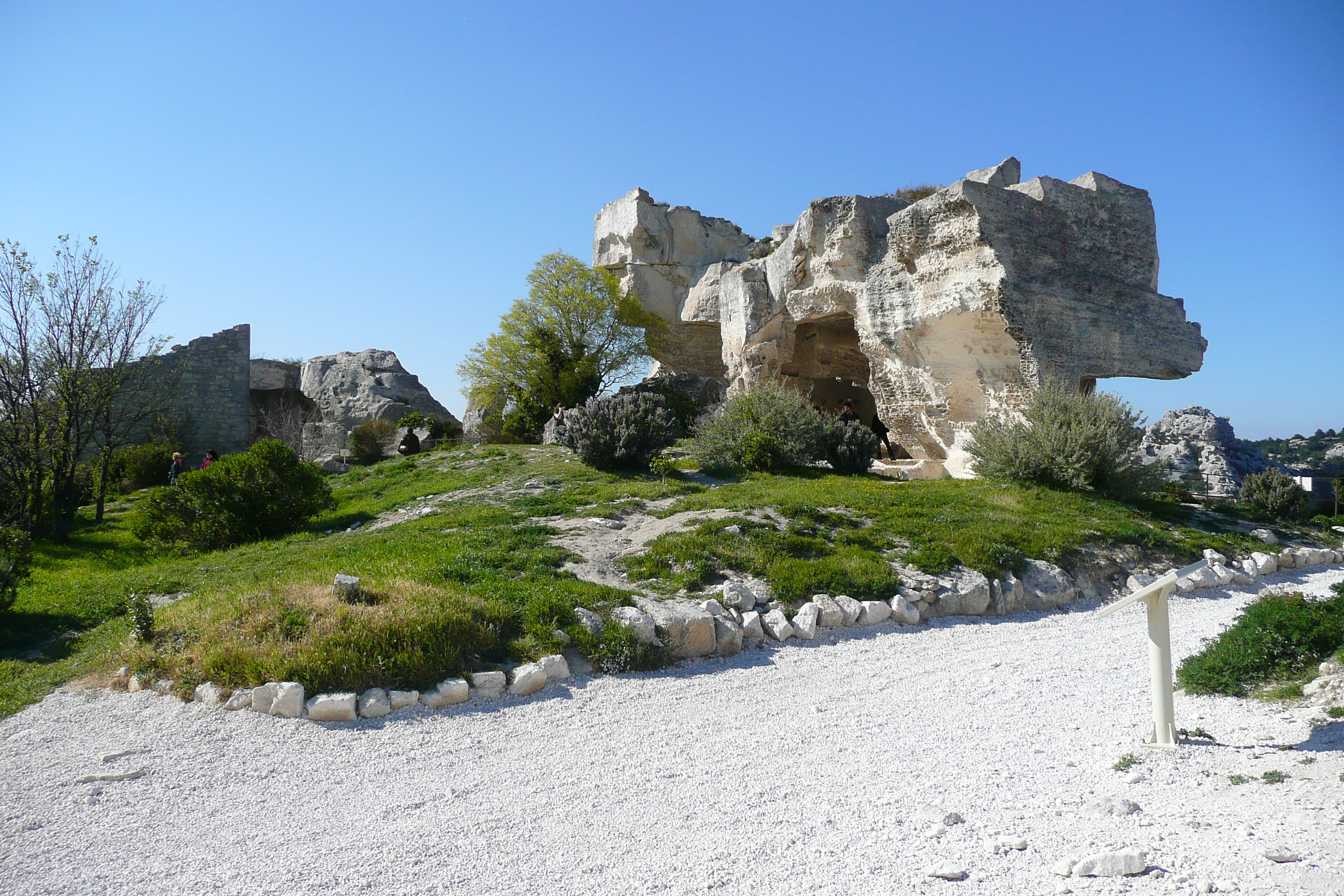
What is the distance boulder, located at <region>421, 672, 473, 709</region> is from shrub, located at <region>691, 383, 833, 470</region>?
9.20 m

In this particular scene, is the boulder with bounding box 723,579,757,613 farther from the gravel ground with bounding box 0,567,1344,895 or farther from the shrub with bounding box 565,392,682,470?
the shrub with bounding box 565,392,682,470

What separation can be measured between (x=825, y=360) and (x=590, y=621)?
16.4 m

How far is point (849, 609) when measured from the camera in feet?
23.4

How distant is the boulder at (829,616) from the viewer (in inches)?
277

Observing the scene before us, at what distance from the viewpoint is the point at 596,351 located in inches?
1040

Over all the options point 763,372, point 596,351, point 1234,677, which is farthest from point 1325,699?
point 596,351

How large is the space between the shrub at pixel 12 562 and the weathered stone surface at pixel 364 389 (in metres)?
18.5

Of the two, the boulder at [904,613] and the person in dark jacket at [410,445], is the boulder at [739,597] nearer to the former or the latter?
the boulder at [904,613]

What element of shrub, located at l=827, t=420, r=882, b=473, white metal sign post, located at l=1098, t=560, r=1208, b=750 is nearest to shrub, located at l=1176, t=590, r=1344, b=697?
white metal sign post, located at l=1098, t=560, r=1208, b=750

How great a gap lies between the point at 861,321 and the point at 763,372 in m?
3.88

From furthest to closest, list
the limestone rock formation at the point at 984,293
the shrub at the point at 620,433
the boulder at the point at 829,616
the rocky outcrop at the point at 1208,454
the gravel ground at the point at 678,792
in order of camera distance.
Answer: the rocky outcrop at the point at 1208,454 < the shrub at the point at 620,433 < the limestone rock formation at the point at 984,293 < the boulder at the point at 829,616 < the gravel ground at the point at 678,792

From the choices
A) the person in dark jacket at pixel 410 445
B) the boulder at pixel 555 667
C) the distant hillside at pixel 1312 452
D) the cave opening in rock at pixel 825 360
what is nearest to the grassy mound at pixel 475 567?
the boulder at pixel 555 667

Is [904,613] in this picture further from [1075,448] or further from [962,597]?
[1075,448]

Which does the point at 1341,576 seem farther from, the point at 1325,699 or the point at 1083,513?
the point at 1325,699
